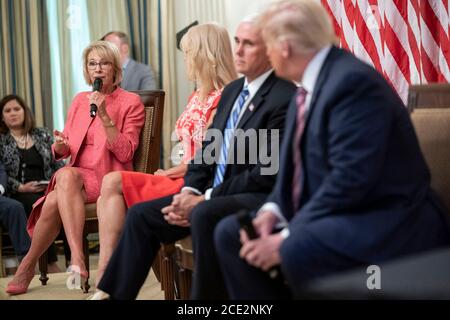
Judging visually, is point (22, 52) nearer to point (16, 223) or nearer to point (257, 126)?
point (16, 223)

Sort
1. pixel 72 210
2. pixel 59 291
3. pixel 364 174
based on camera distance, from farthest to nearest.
→ pixel 59 291
pixel 72 210
pixel 364 174

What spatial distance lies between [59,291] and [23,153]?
4.44ft

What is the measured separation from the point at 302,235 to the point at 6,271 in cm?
375

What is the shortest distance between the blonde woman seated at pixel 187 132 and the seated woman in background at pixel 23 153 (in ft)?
6.23

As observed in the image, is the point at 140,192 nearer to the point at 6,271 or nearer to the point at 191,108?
the point at 191,108

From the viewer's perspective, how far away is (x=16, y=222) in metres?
4.95

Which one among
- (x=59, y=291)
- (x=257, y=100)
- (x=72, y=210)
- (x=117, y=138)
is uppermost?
(x=257, y=100)

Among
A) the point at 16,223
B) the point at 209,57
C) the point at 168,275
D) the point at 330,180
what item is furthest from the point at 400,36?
the point at 16,223

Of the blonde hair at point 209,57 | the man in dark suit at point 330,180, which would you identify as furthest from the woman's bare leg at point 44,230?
the man in dark suit at point 330,180

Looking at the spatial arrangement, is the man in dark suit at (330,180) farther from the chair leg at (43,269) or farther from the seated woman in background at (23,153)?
the seated woman in background at (23,153)

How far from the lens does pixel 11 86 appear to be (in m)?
6.28

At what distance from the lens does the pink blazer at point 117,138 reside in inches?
161

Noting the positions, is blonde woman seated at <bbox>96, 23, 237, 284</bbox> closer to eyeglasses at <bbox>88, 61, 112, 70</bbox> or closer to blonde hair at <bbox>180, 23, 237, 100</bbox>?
blonde hair at <bbox>180, 23, 237, 100</bbox>

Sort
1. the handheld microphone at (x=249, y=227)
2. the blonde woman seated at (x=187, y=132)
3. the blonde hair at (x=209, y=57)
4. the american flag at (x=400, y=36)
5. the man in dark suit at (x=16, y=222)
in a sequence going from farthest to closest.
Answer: the man in dark suit at (x=16, y=222), the american flag at (x=400, y=36), the blonde hair at (x=209, y=57), the blonde woman seated at (x=187, y=132), the handheld microphone at (x=249, y=227)
